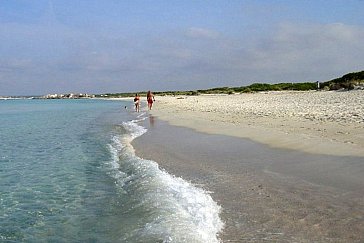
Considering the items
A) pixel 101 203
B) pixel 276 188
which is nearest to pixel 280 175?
pixel 276 188

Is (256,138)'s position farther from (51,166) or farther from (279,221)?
(279,221)

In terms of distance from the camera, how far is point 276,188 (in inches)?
298

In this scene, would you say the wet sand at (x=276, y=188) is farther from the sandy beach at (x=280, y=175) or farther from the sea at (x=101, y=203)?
the sea at (x=101, y=203)

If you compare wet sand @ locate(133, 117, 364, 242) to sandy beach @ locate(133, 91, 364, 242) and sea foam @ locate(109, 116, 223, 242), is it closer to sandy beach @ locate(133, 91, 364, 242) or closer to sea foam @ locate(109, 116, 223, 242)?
sandy beach @ locate(133, 91, 364, 242)

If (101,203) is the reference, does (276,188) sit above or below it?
above

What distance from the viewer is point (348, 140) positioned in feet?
38.8

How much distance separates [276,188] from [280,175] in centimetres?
107

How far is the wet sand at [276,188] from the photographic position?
17.6 feet

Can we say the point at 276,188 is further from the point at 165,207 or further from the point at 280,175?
the point at 165,207

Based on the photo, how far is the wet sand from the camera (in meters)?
5.36

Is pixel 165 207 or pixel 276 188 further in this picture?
pixel 276 188

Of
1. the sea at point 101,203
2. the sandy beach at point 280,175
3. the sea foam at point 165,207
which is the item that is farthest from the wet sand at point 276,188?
the sea at point 101,203

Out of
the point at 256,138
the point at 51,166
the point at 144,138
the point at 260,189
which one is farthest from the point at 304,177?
the point at 144,138

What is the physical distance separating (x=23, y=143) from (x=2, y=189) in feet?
29.8
